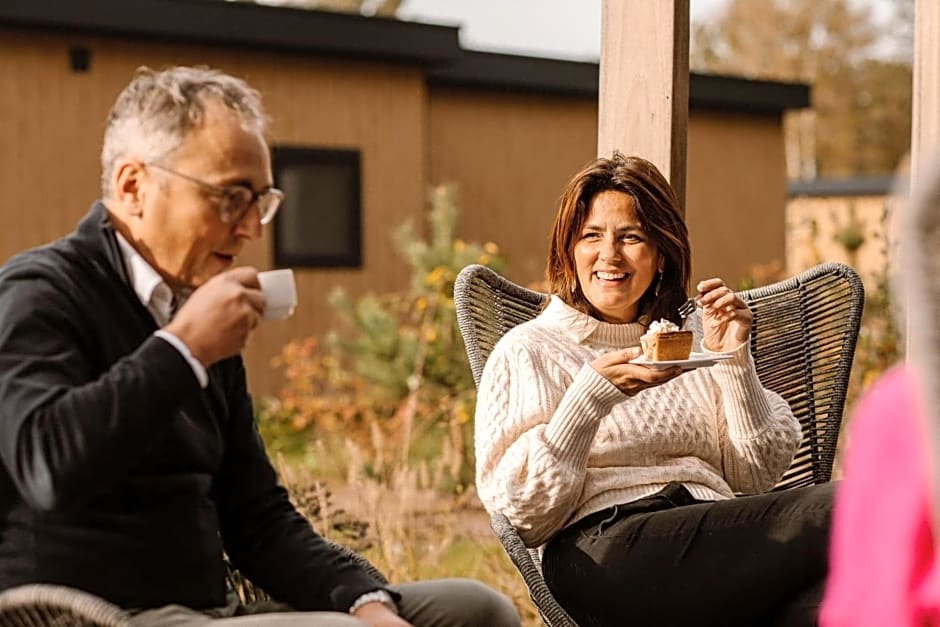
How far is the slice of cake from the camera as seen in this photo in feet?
9.72

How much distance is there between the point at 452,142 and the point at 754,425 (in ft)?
30.1

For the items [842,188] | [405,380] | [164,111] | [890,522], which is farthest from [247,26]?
[842,188]

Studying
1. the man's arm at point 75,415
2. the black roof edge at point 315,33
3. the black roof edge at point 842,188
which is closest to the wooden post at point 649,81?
the man's arm at point 75,415

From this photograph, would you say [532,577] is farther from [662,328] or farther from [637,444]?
[662,328]

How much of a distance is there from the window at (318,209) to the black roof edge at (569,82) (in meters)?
1.19

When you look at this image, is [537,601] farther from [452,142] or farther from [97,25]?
[452,142]

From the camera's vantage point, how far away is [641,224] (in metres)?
3.31

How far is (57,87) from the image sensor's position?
989 cm

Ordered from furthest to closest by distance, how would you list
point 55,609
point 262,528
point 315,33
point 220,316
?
point 315,33, point 262,528, point 220,316, point 55,609

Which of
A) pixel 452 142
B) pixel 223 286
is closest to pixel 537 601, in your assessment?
pixel 223 286

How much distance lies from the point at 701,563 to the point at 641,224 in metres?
0.81

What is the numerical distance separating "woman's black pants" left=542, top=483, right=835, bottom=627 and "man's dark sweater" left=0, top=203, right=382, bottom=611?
2.00ft

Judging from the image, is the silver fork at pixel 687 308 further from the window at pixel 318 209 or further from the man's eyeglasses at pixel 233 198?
the window at pixel 318 209

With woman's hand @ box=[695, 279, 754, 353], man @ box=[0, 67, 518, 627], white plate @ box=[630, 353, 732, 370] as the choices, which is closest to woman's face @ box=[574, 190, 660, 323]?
woman's hand @ box=[695, 279, 754, 353]
